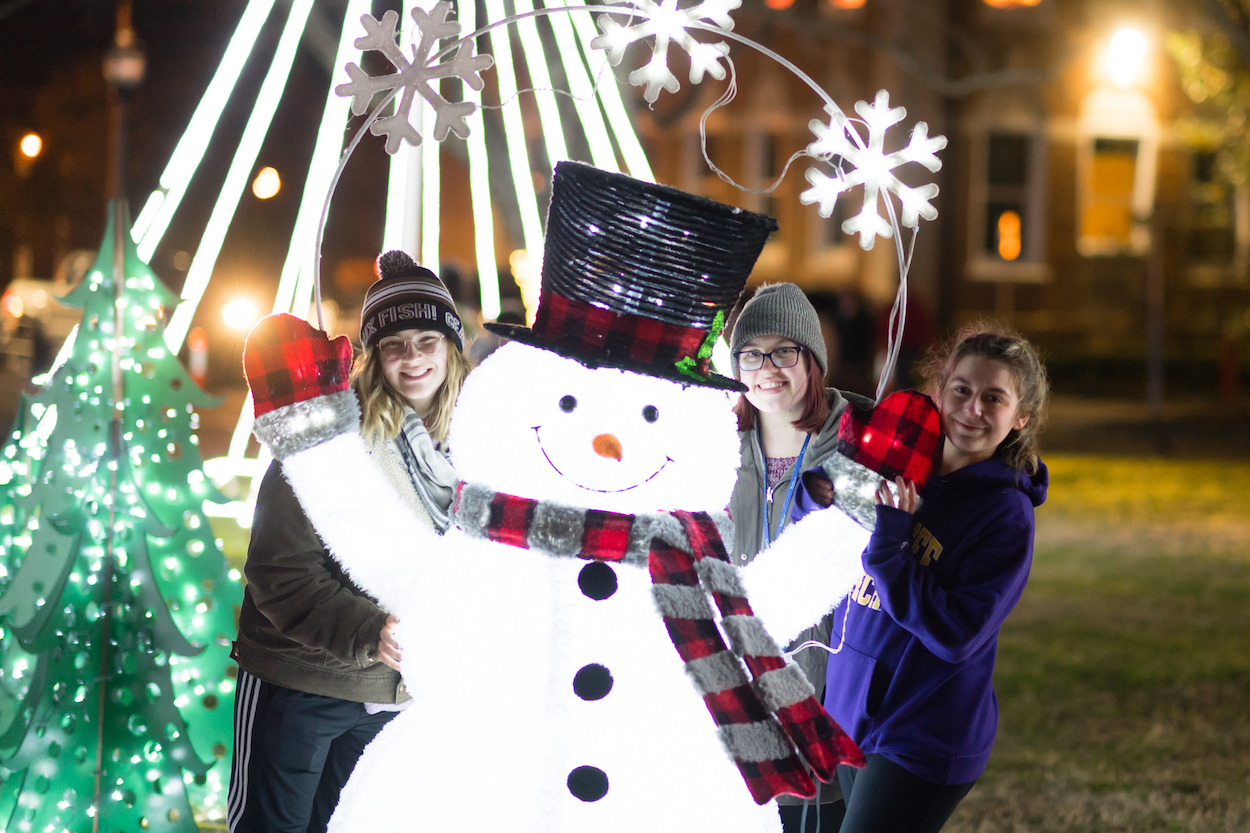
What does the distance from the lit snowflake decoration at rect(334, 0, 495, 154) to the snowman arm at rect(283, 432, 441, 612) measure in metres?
0.57

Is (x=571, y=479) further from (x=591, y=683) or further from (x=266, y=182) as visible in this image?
(x=266, y=182)

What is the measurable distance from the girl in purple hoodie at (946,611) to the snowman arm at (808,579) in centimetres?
6

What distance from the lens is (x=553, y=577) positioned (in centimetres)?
197

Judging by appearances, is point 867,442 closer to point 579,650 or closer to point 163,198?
point 579,650

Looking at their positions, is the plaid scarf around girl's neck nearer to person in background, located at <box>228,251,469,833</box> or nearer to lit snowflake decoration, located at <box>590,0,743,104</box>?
person in background, located at <box>228,251,469,833</box>

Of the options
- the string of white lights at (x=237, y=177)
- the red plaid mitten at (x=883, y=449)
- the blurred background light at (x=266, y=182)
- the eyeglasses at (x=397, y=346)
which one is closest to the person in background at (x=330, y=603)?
the eyeglasses at (x=397, y=346)

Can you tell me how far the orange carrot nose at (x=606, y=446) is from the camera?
6.45ft

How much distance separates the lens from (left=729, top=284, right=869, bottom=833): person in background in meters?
2.85

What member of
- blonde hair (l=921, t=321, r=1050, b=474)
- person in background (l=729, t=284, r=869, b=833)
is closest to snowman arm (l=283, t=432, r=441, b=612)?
person in background (l=729, t=284, r=869, b=833)

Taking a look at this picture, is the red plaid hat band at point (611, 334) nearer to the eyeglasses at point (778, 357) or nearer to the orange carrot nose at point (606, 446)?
the orange carrot nose at point (606, 446)

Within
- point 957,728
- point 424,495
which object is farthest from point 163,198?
point 957,728

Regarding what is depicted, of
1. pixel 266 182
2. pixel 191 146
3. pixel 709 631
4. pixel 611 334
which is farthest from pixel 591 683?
pixel 266 182

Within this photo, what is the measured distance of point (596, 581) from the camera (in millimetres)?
1978

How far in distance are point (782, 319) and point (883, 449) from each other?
2.62 ft
